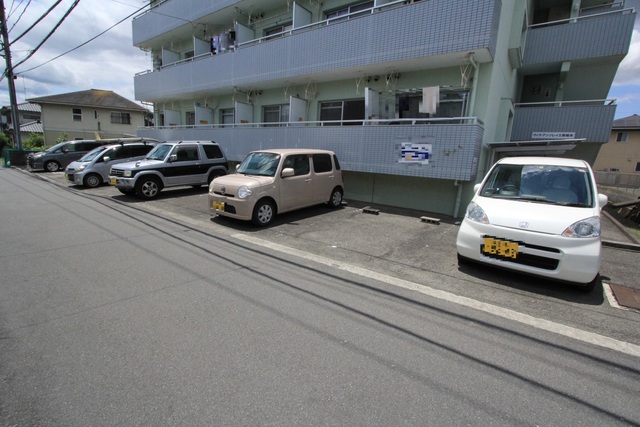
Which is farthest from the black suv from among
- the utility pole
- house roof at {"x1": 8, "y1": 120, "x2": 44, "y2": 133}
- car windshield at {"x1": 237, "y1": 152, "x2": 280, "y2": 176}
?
house roof at {"x1": 8, "y1": 120, "x2": 44, "y2": 133}

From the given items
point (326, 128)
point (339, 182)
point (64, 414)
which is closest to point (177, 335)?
point (64, 414)

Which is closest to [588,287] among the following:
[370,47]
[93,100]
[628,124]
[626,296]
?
[626,296]

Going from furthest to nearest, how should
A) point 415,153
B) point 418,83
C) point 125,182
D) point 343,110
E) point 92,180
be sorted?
point 92,180
point 343,110
point 125,182
point 418,83
point 415,153

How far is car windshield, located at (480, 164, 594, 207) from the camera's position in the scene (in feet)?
14.8

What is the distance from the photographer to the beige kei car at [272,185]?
6613 millimetres

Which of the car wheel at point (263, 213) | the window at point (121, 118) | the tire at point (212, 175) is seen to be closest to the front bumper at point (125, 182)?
the tire at point (212, 175)

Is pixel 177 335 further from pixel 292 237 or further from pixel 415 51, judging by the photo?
pixel 415 51

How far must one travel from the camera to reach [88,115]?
31.0 m

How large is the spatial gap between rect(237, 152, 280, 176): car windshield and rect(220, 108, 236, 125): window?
853cm

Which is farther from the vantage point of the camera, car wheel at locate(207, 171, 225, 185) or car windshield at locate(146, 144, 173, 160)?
car wheel at locate(207, 171, 225, 185)

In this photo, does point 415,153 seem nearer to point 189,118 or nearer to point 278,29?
point 278,29

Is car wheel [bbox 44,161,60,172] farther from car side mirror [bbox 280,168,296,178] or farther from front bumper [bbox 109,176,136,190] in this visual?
car side mirror [bbox 280,168,296,178]

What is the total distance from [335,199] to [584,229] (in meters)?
5.80

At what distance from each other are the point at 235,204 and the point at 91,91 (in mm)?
38674
